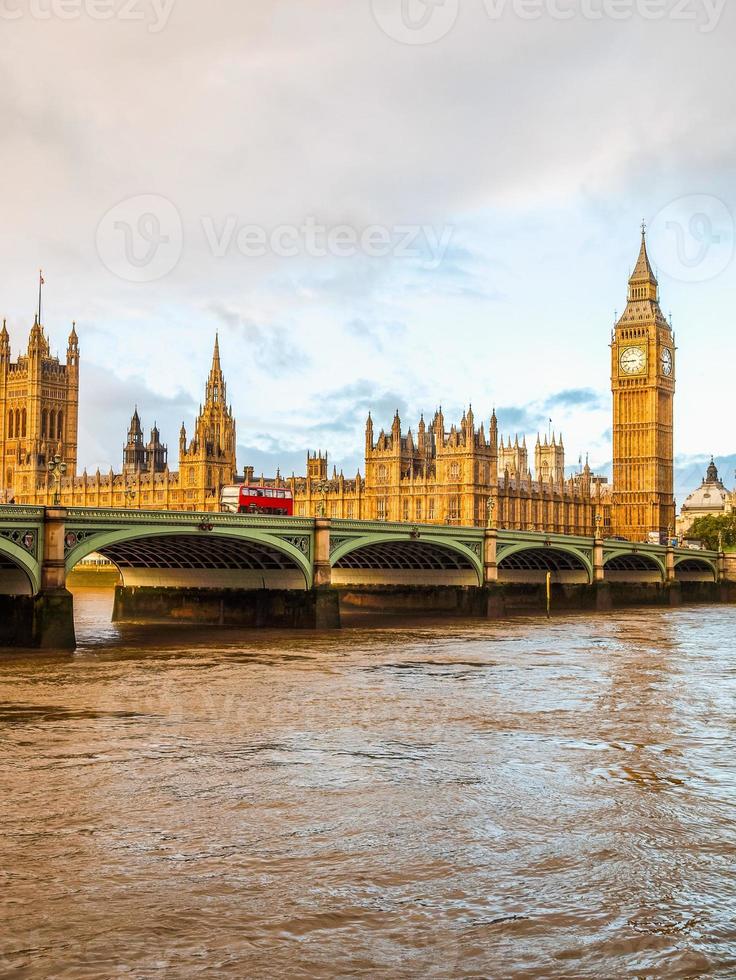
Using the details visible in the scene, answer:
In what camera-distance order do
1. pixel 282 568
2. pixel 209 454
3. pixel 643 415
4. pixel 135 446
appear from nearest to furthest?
pixel 282 568
pixel 209 454
pixel 643 415
pixel 135 446

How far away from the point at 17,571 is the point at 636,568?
52.6 m

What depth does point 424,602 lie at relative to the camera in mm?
59406

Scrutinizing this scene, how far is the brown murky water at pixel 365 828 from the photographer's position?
10219 mm

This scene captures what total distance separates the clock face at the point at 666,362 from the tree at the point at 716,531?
15417 millimetres

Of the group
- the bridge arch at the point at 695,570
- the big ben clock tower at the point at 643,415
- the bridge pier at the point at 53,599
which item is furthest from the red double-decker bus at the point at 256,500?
the big ben clock tower at the point at 643,415

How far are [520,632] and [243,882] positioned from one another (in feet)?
116

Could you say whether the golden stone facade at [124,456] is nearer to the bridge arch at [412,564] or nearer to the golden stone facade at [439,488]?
the golden stone facade at [439,488]

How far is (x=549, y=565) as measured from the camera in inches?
2707

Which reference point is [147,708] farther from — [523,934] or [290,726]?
[523,934]

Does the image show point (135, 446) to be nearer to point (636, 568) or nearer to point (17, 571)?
point (636, 568)

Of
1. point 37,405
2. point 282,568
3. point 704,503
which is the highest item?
point 37,405

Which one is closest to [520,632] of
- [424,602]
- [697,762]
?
[424,602]

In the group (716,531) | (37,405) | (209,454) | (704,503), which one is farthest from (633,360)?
(37,405)

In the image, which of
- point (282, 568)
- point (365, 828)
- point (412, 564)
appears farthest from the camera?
point (412, 564)
